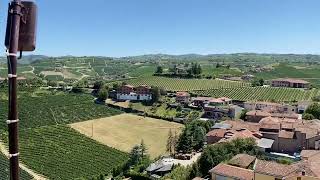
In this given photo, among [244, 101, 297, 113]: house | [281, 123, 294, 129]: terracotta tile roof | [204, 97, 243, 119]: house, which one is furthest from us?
[204, 97, 243, 119]: house

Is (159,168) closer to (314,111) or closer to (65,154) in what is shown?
(65,154)

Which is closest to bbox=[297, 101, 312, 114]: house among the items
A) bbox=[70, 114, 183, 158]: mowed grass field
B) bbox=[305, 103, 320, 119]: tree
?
bbox=[305, 103, 320, 119]: tree

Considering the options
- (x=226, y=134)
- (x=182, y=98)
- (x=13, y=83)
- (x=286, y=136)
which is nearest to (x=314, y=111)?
(x=286, y=136)

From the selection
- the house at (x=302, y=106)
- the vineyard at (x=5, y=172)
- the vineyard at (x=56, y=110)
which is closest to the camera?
the vineyard at (x=5, y=172)

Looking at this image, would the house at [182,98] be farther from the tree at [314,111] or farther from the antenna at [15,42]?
the antenna at [15,42]

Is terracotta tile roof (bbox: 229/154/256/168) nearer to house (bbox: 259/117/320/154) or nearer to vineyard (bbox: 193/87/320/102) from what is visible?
house (bbox: 259/117/320/154)

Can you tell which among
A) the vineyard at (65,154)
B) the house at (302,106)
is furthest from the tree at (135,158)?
the house at (302,106)
